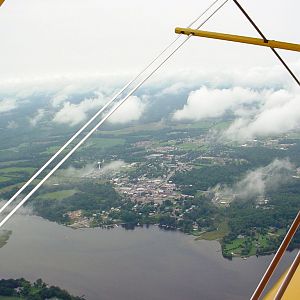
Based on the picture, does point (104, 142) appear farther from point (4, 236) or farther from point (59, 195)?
point (4, 236)

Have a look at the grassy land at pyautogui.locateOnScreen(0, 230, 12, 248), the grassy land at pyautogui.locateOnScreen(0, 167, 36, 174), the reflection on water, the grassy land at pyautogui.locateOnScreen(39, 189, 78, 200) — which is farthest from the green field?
the reflection on water

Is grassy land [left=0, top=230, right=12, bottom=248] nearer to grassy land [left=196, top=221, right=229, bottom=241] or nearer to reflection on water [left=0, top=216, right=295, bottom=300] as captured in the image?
reflection on water [left=0, top=216, right=295, bottom=300]

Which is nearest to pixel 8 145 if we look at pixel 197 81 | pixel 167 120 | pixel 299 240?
pixel 167 120

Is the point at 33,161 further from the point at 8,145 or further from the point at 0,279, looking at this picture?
the point at 0,279

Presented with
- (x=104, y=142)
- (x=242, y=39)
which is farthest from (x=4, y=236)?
(x=104, y=142)

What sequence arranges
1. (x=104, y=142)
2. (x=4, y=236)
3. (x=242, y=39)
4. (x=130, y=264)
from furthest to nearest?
(x=104, y=142)
(x=4, y=236)
(x=130, y=264)
(x=242, y=39)

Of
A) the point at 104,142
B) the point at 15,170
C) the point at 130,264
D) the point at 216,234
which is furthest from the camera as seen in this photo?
the point at 104,142
